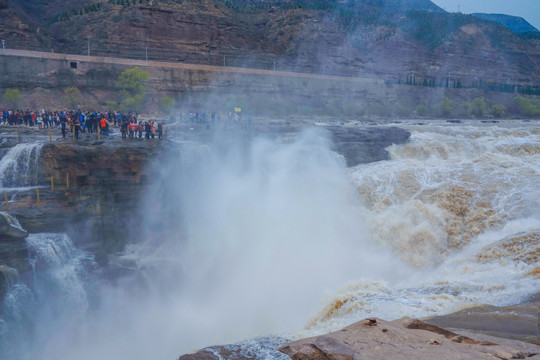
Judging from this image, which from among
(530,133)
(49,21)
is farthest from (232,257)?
(49,21)

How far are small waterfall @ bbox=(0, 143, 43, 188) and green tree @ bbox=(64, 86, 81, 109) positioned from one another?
14559 mm

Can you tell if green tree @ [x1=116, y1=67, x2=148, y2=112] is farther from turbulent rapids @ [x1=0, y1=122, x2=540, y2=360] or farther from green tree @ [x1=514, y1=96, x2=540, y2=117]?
green tree @ [x1=514, y1=96, x2=540, y2=117]

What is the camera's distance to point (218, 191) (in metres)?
15.1

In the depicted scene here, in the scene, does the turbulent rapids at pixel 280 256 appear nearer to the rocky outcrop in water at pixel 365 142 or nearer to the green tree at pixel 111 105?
the rocky outcrop in water at pixel 365 142

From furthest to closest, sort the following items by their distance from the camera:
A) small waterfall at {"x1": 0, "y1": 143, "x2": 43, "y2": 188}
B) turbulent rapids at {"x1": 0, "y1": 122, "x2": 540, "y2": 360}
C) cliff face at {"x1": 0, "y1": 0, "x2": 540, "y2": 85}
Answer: cliff face at {"x1": 0, "y1": 0, "x2": 540, "y2": 85}, small waterfall at {"x1": 0, "y1": 143, "x2": 43, "y2": 188}, turbulent rapids at {"x1": 0, "y1": 122, "x2": 540, "y2": 360}

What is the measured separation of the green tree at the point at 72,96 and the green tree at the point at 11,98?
290cm

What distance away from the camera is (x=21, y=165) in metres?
13.6

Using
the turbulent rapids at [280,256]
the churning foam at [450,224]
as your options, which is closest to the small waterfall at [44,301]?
the turbulent rapids at [280,256]

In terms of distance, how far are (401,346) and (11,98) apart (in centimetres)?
2520

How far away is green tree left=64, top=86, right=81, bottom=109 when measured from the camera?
2716 cm

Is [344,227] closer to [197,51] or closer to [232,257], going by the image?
[232,257]

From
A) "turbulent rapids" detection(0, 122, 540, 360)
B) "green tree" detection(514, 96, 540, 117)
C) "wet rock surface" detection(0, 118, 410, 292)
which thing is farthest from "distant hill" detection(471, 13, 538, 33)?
"wet rock surface" detection(0, 118, 410, 292)

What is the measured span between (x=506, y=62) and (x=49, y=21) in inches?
1880

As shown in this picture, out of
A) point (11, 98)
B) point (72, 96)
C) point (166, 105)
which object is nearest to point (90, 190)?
point (11, 98)
